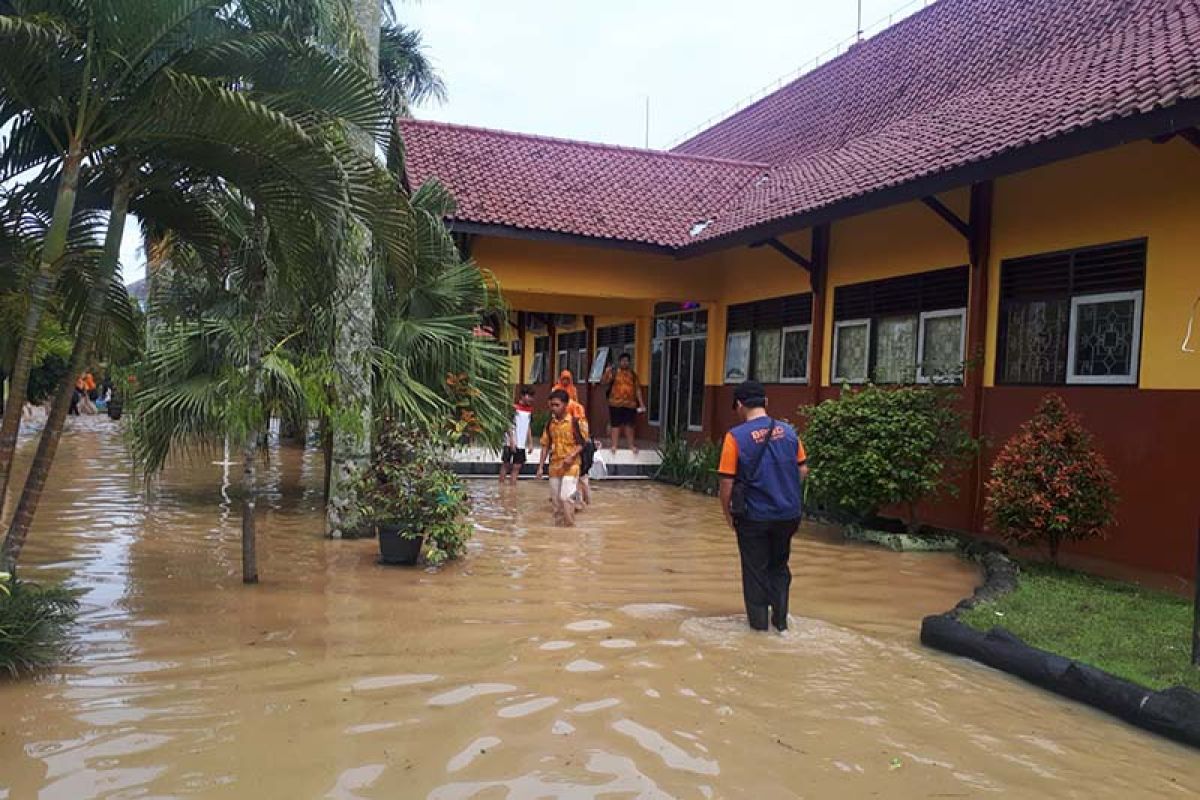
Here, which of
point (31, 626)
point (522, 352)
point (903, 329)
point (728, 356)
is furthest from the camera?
point (522, 352)

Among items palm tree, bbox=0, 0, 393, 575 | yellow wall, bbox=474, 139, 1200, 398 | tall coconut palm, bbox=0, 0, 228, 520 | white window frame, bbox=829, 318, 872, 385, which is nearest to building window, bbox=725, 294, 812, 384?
yellow wall, bbox=474, 139, 1200, 398

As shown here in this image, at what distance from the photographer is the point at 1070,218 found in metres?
9.63

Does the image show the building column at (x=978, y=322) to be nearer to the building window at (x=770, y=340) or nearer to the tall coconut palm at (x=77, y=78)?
the building window at (x=770, y=340)

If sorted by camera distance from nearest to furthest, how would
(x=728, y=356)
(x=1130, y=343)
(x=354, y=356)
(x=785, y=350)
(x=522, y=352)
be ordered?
(x=1130, y=343)
(x=354, y=356)
(x=785, y=350)
(x=728, y=356)
(x=522, y=352)

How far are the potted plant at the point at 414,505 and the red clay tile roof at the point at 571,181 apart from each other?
647 cm

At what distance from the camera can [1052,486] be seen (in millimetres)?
8266

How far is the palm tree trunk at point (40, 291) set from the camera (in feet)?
17.9

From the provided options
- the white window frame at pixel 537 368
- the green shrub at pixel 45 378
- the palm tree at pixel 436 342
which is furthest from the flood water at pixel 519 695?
the white window frame at pixel 537 368

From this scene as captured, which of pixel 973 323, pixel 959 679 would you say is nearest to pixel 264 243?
pixel 959 679

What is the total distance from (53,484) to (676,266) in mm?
10423

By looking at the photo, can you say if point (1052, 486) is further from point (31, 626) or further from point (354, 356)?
point (31, 626)

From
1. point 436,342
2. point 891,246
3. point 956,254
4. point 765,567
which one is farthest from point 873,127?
point 765,567

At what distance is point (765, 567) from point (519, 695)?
212cm

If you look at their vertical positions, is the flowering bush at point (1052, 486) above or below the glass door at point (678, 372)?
below
